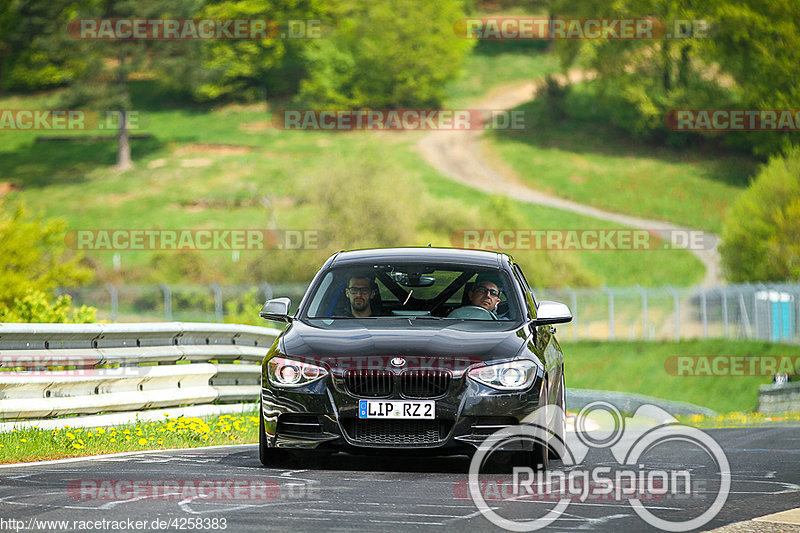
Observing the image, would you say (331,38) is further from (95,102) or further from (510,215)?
(510,215)

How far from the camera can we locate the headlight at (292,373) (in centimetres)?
→ 898

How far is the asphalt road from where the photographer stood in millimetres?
6883

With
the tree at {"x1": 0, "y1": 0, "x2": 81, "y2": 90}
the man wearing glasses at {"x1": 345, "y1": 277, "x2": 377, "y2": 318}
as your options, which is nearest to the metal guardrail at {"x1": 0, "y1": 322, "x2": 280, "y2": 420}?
the man wearing glasses at {"x1": 345, "y1": 277, "x2": 377, "y2": 318}

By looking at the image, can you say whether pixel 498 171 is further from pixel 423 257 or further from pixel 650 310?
pixel 423 257

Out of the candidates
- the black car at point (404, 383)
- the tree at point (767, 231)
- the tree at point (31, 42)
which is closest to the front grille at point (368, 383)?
the black car at point (404, 383)

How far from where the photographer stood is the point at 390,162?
58438 millimetres

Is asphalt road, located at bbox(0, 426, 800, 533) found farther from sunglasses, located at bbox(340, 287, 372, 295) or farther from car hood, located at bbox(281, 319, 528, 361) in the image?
sunglasses, located at bbox(340, 287, 372, 295)

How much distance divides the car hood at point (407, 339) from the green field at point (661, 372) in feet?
84.7

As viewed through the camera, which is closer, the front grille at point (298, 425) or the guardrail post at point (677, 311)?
the front grille at point (298, 425)

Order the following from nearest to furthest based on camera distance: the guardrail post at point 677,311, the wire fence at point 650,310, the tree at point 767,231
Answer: the wire fence at point 650,310, the guardrail post at point 677,311, the tree at point 767,231

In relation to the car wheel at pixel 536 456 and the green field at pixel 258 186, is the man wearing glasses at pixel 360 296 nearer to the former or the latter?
the car wheel at pixel 536 456

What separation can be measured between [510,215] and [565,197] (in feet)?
64.9

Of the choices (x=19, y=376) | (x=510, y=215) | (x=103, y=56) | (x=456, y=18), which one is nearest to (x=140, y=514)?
(x=19, y=376)

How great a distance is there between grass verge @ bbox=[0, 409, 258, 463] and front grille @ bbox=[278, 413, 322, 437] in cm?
230
